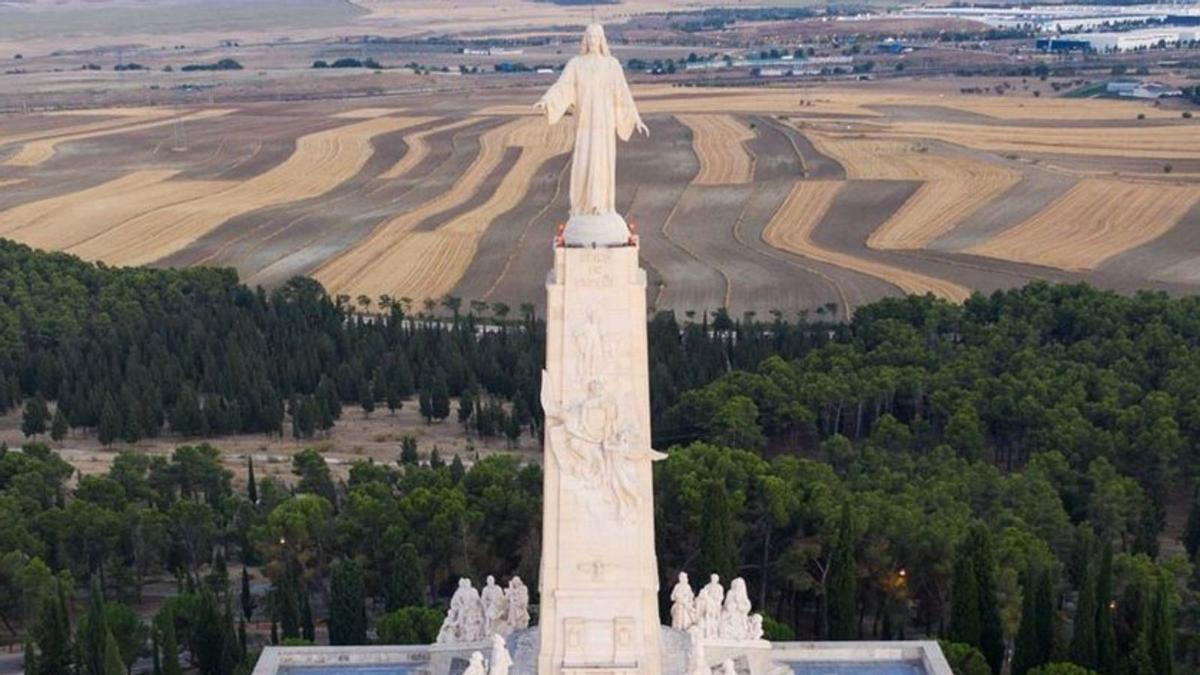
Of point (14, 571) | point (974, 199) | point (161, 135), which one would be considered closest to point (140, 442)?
point (14, 571)

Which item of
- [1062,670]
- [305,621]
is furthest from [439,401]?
[1062,670]

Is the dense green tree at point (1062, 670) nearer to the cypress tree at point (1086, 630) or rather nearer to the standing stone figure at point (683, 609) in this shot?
the cypress tree at point (1086, 630)

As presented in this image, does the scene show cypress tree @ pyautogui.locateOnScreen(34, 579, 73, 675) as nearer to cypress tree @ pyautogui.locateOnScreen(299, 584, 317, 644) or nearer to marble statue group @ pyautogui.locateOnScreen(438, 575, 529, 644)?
cypress tree @ pyautogui.locateOnScreen(299, 584, 317, 644)

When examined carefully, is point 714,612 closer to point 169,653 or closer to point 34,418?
point 169,653

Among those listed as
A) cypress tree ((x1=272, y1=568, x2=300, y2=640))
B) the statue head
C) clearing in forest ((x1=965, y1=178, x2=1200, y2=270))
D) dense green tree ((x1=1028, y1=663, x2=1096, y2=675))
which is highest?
clearing in forest ((x1=965, y1=178, x2=1200, y2=270))

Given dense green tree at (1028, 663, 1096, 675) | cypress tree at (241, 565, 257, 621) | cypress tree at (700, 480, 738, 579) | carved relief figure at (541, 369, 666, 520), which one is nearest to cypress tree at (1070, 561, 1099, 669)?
dense green tree at (1028, 663, 1096, 675)
